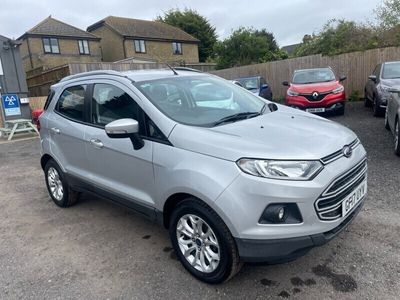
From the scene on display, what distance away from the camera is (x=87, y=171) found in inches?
157

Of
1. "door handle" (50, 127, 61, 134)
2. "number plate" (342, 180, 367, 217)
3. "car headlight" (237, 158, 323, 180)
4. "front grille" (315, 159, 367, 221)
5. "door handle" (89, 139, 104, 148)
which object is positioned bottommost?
"number plate" (342, 180, 367, 217)

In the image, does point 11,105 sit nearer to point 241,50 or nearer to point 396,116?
point 396,116

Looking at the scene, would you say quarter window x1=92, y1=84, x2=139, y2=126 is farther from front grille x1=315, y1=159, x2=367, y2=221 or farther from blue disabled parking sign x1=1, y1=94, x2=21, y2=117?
blue disabled parking sign x1=1, y1=94, x2=21, y2=117

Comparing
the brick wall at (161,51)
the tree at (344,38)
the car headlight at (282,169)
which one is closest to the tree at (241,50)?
the tree at (344,38)

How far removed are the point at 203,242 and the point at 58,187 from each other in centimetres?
284

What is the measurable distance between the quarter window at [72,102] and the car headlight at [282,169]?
2.40m

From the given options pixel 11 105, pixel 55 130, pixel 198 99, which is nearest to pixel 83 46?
pixel 11 105

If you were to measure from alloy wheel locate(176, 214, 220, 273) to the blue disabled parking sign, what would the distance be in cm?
1369

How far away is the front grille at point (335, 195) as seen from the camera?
8.08 ft

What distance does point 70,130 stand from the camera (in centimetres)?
411

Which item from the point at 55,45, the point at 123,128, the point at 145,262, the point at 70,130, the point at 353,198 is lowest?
the point at 145,262

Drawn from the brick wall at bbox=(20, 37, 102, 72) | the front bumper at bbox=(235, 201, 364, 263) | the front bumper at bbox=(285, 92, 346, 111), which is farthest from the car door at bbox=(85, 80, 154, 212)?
the brick wall at bbox=(20, 37, 102, 72)

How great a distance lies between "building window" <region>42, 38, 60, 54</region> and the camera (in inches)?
1238

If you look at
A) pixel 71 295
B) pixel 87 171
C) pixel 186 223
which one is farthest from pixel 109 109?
pixel 71 295
